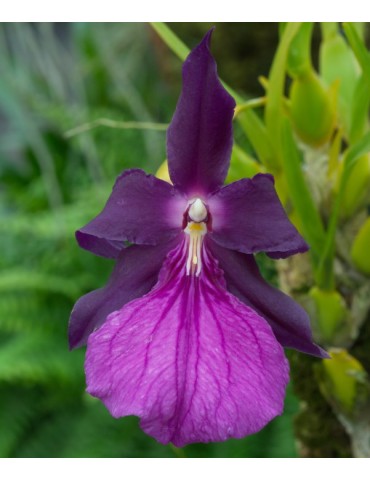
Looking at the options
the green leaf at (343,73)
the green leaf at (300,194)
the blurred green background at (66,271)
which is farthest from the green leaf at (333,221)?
the blurred green background at (66,271)

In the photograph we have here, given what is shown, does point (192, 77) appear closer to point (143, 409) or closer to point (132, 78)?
point (143, 409)

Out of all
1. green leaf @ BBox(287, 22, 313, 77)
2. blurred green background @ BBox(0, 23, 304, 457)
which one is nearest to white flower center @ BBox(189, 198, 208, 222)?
green leaf @ BBox(287, 22, 313, 77)

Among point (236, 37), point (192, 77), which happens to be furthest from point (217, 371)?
point (236, 37)

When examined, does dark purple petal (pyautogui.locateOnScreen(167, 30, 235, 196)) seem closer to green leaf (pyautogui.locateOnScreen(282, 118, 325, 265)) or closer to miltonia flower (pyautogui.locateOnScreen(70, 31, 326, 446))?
miltonia flower (pyautogui.locateOnScreen(70, 31, 326, 446))

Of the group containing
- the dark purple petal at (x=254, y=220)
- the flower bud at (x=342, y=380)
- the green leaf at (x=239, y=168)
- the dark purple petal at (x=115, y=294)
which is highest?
the green leaf at (x=239, y=168)

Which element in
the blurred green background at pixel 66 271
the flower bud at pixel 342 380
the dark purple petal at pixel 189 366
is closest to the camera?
the dark purple petal at pixel 189 366

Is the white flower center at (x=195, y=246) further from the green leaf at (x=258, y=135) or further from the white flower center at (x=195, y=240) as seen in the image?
the green leaf at (x=258, y=135)

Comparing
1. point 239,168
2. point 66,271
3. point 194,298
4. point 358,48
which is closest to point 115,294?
point 194,298
